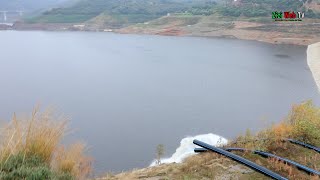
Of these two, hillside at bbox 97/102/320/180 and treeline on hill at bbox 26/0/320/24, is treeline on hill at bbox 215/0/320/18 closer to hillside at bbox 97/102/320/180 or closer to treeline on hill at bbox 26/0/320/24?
treeline on hill at bbox 26/0/320/24

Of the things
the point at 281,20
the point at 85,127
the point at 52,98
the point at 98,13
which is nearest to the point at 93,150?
the point at 85,127

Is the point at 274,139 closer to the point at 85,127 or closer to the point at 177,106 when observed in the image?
the point at 85,127

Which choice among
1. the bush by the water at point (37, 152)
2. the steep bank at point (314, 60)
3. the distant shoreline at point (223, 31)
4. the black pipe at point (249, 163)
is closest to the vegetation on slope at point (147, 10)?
the distant shoreline at point (223, 31)

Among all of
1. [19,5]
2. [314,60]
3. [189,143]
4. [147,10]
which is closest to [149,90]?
[189,143]

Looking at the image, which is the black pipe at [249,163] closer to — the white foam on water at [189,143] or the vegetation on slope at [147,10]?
the white foam on water at [189,143]

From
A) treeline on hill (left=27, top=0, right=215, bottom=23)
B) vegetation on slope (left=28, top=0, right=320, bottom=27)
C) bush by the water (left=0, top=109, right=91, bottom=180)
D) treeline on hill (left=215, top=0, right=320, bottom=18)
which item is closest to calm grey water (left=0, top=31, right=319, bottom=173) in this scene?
bush by the water (left=0, top=109, right=91, bottom=180)
